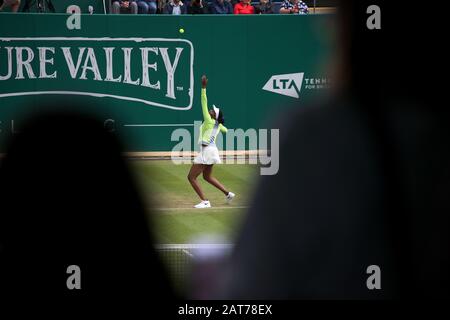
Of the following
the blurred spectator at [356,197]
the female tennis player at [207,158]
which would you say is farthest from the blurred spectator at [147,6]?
the blurred spectator at [356,197]

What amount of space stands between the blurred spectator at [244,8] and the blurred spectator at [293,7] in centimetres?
98

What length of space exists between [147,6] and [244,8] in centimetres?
275

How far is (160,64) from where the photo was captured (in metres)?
25.6

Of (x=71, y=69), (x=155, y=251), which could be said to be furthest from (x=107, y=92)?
(x=155, y=251)

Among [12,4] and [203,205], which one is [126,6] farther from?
[203,205]

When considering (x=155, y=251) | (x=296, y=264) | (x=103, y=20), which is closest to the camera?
(x=296, y=264)

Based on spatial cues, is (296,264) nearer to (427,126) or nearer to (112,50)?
(427,126)

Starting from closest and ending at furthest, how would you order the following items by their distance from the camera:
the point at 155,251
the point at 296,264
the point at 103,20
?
the point at 296,264, the point at 155,251, the point at 103,20

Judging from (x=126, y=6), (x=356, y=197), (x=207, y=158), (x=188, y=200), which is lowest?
(x=188, y=200)

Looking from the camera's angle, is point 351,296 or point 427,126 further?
point 351,296

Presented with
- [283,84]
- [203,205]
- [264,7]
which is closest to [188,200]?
[203,205]

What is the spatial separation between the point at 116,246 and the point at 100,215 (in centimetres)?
10

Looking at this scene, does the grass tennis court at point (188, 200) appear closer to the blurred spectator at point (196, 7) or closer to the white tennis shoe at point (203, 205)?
the white tennis shoe at point (203, 205)

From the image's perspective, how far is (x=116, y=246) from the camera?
81.2 inches
